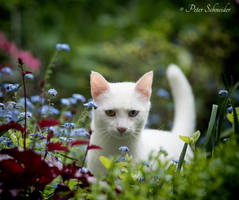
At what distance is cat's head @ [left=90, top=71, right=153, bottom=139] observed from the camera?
200 cm

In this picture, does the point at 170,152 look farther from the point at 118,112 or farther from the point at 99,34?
the point at 99,34

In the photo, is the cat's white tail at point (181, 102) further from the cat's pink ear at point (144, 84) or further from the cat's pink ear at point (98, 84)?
the cat's pink ear at point (98, 84)

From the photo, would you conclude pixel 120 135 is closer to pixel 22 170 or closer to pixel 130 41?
pixel 22 170

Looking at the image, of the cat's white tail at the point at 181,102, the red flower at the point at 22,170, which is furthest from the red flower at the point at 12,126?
the cat's white tail at the point at 181,102

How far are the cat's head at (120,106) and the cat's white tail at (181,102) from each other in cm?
55

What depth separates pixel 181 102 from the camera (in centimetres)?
266

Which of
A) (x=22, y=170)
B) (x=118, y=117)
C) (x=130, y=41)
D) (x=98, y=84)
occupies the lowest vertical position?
(x=22, y=170)

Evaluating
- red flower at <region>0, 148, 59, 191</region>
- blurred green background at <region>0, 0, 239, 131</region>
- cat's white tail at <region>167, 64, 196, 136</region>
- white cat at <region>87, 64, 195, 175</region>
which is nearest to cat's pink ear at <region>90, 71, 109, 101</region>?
white cat at <region>87, 64, 195, 175</region>

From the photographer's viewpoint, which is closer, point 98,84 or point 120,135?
point 120,135

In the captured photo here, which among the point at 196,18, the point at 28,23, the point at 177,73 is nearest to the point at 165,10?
the point at 196,18

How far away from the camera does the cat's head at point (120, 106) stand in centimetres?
200

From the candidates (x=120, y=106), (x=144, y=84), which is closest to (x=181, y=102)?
(x=144, y=84)

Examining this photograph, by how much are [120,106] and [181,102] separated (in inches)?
32.5

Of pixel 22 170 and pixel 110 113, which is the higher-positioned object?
pixel 110 113
